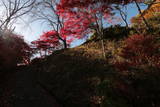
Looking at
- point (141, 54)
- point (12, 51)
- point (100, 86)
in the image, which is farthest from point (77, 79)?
point (12, 51)

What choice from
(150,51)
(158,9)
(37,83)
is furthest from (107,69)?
(158,9)

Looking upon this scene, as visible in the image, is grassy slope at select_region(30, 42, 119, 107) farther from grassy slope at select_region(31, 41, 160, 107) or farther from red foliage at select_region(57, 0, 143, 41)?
red foliage at select_region(57, 0, 143, 41)

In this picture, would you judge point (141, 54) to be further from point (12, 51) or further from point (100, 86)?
point (12, 51)

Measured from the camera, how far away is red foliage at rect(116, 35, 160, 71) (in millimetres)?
8425

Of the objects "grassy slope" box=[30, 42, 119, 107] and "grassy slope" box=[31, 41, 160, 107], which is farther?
"grassy slope" box=[30, 42, 119, 107]

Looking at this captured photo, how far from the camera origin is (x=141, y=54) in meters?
8.89

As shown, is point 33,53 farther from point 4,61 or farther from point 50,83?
point 50,83

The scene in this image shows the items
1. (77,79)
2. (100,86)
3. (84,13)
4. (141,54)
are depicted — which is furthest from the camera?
(84,13)

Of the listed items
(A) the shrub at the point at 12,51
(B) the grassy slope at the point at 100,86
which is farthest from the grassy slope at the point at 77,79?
(A) the shrub at the point at 12,51

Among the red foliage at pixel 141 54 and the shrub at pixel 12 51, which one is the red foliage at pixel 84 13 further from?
the shrub at pixel 12 51

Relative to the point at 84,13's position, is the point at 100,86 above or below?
below

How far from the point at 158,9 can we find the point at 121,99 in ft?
62.0

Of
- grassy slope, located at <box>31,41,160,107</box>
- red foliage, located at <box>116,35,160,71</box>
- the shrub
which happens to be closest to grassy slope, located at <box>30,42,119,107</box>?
grassy slope, located at <box>31,41,160,107</box>

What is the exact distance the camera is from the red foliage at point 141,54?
8425 millimetres
